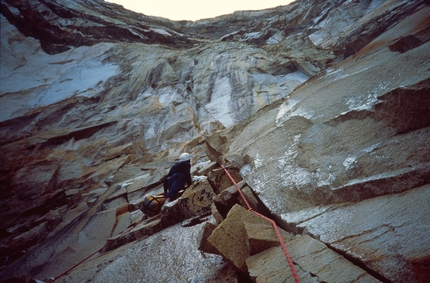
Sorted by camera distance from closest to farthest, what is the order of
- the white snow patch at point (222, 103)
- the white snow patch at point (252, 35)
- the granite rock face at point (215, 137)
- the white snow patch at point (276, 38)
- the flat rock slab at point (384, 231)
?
the flat rock slab at point (384, 231) < the granite rock face at point (215, 137) < the white snow patch at point (222, 103) < the white snow patch at point (276, 38) < the white snow patch at point (252, 35)

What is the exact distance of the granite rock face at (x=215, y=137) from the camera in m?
2.21

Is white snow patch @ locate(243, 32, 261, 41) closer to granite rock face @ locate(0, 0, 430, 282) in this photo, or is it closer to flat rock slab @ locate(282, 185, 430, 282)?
granite rock face @ locate(0, 0, 430, 282)

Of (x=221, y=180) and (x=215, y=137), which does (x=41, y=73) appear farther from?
(x=221, y=180)

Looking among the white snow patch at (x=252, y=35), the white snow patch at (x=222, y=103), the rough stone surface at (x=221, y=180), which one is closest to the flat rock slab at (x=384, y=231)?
the rough stone surface at (x=221, y=180)

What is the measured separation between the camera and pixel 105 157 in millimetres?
13859

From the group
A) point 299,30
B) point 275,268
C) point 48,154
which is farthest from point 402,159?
point 299,30

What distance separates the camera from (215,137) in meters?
6.41

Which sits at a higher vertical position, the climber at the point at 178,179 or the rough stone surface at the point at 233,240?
the climber at the point at 178,179

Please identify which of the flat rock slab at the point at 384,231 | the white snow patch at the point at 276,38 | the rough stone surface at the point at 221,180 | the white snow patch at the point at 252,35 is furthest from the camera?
the white snow patch at the point at 252,35

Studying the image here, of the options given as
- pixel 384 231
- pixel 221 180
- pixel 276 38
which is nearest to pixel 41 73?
pixel 276 38

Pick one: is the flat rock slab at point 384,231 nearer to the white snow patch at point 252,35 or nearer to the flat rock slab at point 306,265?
the flat rock slab at point 306,265

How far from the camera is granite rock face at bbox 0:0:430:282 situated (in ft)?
7.26

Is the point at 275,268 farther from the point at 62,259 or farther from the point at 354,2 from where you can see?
the point at 354,2

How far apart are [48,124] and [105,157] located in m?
8.68
